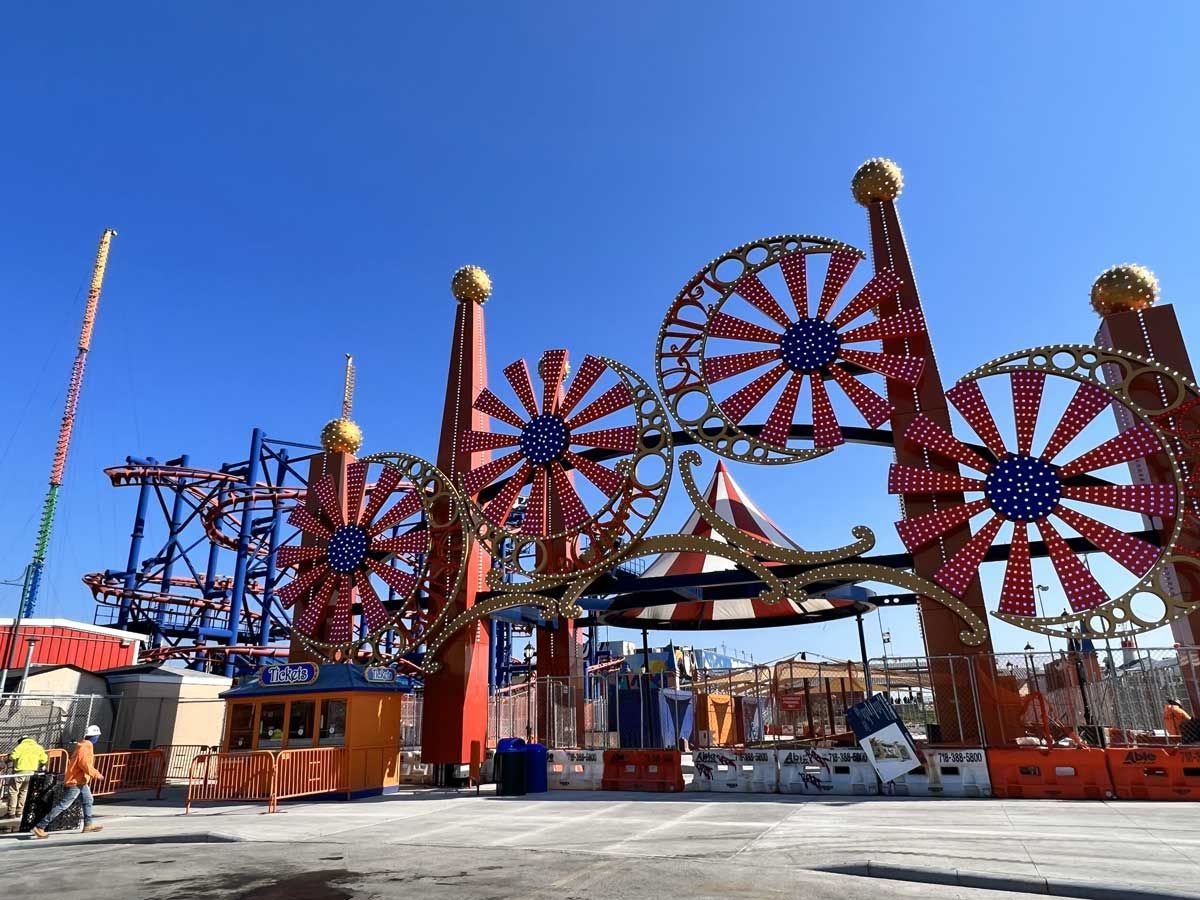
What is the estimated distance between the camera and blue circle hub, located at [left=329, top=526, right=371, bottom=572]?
22.7 m

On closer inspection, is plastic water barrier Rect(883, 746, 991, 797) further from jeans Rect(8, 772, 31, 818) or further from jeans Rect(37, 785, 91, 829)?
jeans Rect(8, 772, 31, 818)

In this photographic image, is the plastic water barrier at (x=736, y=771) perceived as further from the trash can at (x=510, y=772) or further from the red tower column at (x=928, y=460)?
the trash can at (x=510, y=772)

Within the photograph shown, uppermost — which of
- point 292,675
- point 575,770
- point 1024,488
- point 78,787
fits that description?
point 1024,488

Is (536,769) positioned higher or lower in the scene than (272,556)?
lower

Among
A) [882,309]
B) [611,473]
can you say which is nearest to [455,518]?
[611,473]

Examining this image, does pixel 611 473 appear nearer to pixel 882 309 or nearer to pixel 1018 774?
pixel 882 309

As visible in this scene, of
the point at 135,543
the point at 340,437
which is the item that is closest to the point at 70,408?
the point at 135,543

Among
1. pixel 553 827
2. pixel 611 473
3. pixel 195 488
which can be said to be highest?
pixel 195 488

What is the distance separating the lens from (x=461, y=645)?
21344mm

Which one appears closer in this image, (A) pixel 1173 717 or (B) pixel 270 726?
(A) pixel 1173 717

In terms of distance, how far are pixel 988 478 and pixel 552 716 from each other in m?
12.4

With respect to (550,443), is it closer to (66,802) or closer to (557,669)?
(557,669)

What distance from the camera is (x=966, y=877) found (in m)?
7.54

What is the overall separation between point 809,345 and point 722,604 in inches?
521
